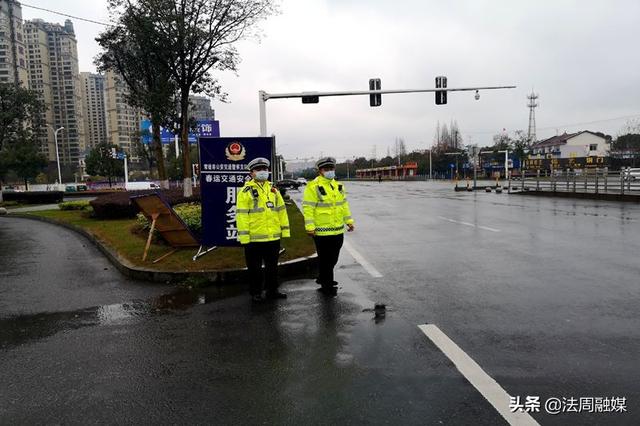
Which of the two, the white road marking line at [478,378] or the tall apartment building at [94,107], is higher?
the tall apartment building at [94,107]

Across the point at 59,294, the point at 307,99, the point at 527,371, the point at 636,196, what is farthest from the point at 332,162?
the point at 636,196

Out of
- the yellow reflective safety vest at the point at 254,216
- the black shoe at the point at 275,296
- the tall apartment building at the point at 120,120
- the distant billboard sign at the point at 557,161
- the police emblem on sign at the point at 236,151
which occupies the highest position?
the tall apartment building at the point at 120,120

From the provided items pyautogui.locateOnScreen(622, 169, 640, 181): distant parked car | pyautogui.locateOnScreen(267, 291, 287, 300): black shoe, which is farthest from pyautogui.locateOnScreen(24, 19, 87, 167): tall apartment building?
pyautogui.locateOnScreen(267, 291, 287, 300): black shoe

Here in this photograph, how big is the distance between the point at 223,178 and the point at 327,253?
2554mm

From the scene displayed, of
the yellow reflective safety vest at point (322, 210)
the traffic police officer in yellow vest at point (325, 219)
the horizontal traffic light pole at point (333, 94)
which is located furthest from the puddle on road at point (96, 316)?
the horizontal traffic light pole at point (333, 94)

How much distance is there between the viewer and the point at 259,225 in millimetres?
6016

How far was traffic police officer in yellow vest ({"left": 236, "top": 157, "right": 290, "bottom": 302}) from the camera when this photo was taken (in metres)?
6.01

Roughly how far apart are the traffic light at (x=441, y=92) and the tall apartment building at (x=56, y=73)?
156 feet

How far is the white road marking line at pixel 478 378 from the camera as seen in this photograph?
3033 mm

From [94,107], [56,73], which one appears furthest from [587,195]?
[94,107]

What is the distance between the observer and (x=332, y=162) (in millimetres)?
6633

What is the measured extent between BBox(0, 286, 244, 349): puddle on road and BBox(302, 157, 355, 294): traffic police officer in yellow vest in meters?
1.27

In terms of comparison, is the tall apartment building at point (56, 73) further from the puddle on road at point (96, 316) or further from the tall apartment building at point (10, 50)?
the puddle on road at point (96, 316)

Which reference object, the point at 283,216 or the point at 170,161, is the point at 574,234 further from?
the point at 170,161
